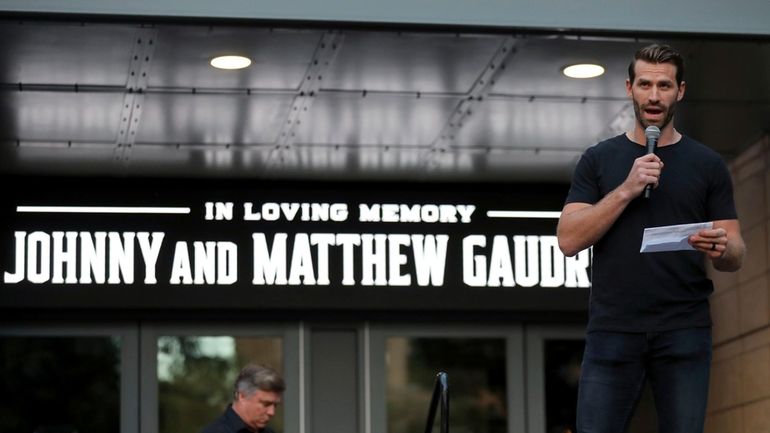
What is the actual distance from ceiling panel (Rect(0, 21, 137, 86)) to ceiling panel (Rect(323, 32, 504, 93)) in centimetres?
128

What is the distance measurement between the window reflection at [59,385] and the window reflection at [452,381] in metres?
2.14

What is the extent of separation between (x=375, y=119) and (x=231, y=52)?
1926 mm

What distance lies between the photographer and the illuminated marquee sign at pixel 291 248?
11750 mm

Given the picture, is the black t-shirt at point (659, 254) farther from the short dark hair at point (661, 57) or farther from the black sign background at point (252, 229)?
the black sign background at point (252, 229)

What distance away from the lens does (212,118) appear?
10656 millimetres

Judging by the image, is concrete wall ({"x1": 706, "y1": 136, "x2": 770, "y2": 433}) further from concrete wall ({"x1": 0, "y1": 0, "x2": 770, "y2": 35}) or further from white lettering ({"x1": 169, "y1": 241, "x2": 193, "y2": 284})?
white lettering ({"x1": 169, "y1": 241, "x2": 193, "y2": 284})

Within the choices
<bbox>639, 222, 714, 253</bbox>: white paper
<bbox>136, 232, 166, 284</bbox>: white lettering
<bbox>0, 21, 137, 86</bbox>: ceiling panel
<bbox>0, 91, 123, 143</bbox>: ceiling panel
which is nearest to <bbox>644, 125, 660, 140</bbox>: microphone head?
<bbox>639, 222, 714, 253</bbox>: white paper

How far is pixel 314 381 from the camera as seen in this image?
12.2 meters

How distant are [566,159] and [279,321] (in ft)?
8.32

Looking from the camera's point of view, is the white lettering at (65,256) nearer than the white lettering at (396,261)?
Yes

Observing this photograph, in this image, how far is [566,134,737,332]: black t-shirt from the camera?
459cm

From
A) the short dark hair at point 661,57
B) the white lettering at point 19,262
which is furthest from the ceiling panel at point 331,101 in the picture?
the short dark hair at point 661,57

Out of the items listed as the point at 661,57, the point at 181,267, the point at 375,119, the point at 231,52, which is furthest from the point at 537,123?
the point at 661,57

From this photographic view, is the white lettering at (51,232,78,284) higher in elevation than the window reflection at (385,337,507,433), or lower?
higher
